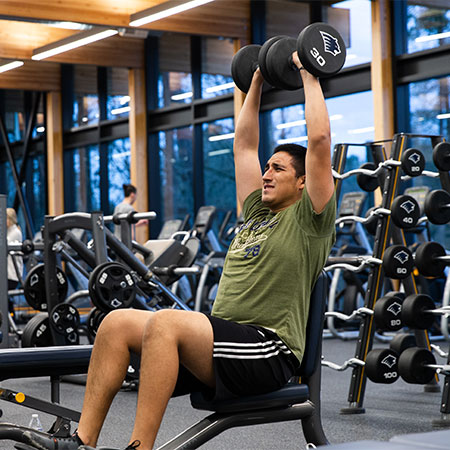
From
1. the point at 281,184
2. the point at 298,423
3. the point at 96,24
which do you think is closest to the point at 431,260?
the point at 298,423

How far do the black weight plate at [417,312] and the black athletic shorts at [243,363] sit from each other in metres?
1.62

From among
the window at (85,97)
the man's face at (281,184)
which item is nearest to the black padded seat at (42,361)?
the man's face at (281,184)

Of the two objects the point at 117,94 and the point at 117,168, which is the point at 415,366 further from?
the point at 117,94

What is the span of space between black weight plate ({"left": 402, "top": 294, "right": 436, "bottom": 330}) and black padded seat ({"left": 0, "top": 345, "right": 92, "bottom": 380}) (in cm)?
160

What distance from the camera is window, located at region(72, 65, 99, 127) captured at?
37.4ft

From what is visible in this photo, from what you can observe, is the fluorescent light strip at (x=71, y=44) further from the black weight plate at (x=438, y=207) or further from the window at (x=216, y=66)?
the black weight plate at (x=438, y=207)

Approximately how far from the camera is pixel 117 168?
1094 cm

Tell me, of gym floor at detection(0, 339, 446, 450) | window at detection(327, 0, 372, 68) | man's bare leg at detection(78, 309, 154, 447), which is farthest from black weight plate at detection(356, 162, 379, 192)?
window at detection(327, 0, 372, 68)

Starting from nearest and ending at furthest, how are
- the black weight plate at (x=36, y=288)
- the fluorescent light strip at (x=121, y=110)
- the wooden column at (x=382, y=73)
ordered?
the black weight plate at (x=36, y=288)
the wooden column at (x=382, y=73)
the fluorescent light strip at (x=121, y=110)

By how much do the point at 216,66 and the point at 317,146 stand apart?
291 inches

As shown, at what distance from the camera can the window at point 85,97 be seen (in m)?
11.4

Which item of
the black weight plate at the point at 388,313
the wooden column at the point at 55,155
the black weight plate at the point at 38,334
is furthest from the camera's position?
the wooden column at the point at 55,155

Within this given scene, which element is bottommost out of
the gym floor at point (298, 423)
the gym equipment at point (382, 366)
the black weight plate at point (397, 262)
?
the gym floor at point (298, 423)

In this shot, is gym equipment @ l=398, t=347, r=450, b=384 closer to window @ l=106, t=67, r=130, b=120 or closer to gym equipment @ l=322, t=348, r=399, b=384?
gym equipment @ l=322, t=348, r=399, b=384
